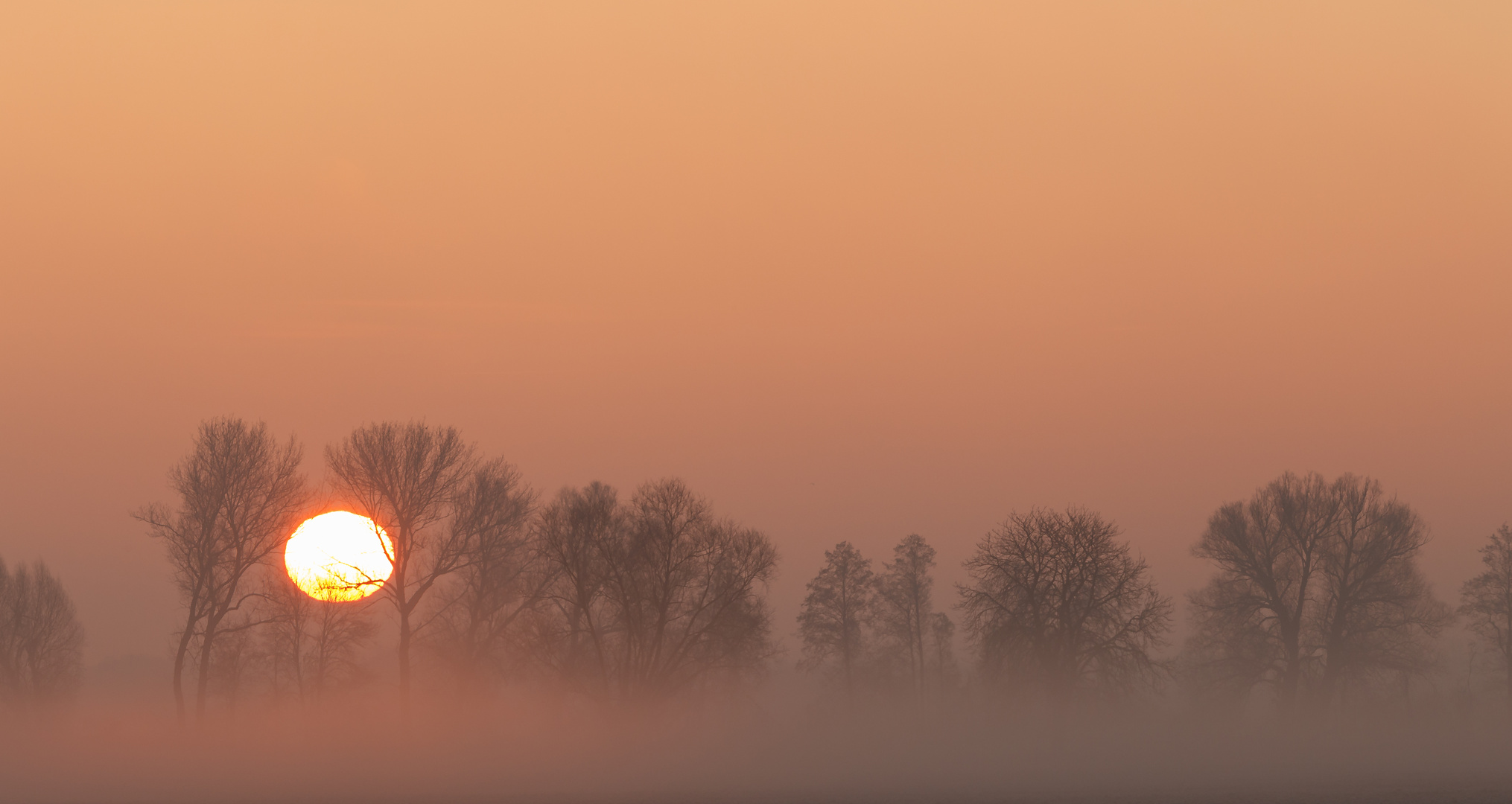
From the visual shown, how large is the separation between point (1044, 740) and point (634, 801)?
21632 millimetres

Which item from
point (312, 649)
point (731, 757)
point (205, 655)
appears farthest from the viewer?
point (312, 649)

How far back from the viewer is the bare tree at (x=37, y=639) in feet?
225

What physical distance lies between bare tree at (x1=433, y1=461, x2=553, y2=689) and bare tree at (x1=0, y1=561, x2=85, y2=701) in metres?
29.8

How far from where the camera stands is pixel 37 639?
70812mm

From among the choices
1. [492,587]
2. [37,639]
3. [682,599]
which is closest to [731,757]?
[682,599]

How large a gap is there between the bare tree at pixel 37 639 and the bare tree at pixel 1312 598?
225 ft

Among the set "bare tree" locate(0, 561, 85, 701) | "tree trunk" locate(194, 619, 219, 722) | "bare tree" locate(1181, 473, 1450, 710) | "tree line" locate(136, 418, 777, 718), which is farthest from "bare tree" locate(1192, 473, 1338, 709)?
"bare tree" locate(0, 561, 85, 701)

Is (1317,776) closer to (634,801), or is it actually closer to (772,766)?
(772,766)

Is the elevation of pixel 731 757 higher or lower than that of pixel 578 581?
lower

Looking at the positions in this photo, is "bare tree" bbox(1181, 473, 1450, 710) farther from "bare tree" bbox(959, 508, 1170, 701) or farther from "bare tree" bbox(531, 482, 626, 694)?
"bare tree" bbox(531, 482, 626, 694)

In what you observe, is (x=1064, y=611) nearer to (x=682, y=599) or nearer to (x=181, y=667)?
(x=682, y=599)

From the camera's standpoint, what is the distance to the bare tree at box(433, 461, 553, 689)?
4791 centimetres

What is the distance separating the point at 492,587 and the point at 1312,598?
39753 millimetres

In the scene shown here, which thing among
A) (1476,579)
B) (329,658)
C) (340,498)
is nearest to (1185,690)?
(1476,579)
